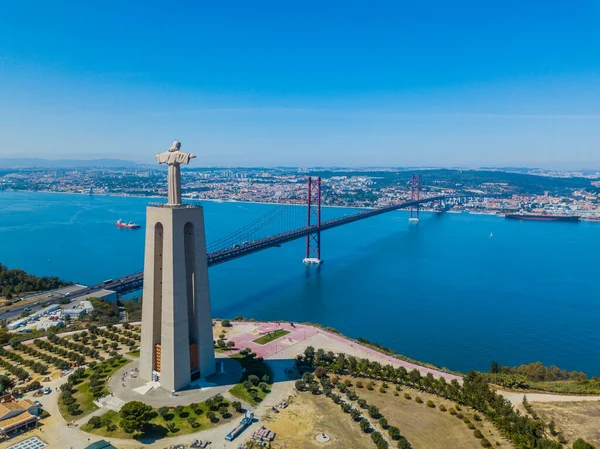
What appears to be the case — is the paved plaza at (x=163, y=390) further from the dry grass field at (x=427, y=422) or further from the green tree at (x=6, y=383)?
the dry grass field at (x=427, y=422)

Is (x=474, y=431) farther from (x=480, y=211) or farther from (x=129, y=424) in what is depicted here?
(x=480, y=211)

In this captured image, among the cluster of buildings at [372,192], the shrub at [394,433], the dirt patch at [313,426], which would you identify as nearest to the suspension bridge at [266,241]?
the dirt patch at [313,426]

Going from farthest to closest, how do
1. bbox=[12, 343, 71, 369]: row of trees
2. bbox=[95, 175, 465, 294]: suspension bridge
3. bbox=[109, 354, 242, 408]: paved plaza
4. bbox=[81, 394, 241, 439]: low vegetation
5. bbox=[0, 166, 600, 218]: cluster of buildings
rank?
1. bbox=[0, 166, 600, 218]: cluster of buildings
2. bbox=[95, 175, 465, 294]: suspension bridge
3. bbox=[12, 343, 71, 369]: row of trees
4. bbox=[109, 354, 242, 408]: paved plaza
5. bbox=[81, 394, 241, 439]: low vegetation

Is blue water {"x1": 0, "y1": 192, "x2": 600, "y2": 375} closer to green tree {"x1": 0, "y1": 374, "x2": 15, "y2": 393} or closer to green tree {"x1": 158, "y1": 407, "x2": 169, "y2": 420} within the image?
green tree {"x1": 158, "y1": 407, "x2": 169, "y2": 420}

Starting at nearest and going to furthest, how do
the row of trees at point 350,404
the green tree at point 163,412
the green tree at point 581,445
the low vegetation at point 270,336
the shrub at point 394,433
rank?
the green tree at point 581,445
the row of trees at point 350,404
the shrub at point 394,433
the green tree at point 163,412
the low vegetation at point 270,336

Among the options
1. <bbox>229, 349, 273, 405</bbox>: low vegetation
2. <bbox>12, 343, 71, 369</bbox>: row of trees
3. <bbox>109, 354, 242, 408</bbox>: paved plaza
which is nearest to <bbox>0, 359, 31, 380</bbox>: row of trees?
<bbox>12, 343, 71, 369</bbox>: row of trees

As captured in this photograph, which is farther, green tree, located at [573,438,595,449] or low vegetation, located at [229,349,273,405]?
low vegetation, located at [229,349,273,405]

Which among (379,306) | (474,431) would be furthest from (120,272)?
(474,431)
